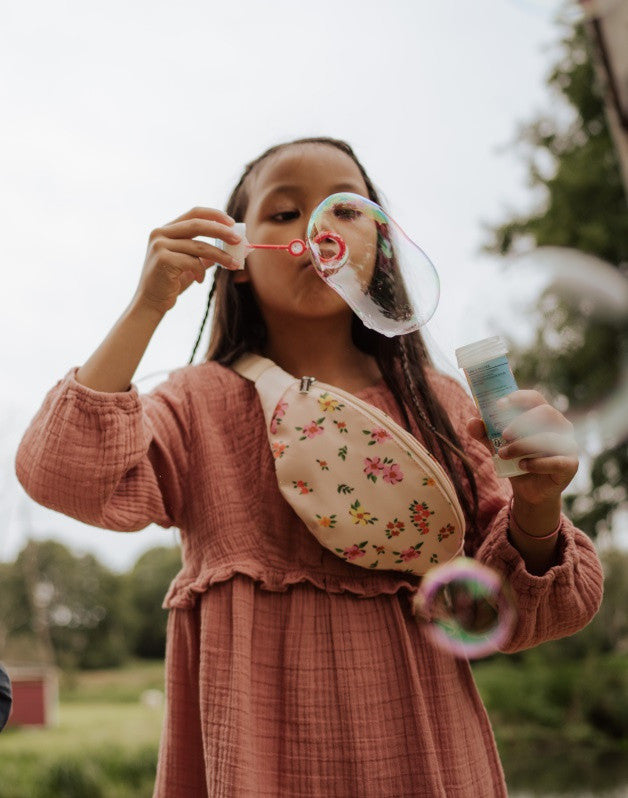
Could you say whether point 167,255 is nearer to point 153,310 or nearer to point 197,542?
point 153,310

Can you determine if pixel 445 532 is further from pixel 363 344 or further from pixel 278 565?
pixel 363 344

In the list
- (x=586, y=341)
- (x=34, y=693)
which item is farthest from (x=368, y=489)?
(x=586, y=341)

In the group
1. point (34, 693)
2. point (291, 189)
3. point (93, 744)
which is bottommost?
point (93, 744)

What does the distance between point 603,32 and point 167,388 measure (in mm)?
3117

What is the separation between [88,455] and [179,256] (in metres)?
0.24

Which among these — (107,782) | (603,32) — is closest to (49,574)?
(107,782)

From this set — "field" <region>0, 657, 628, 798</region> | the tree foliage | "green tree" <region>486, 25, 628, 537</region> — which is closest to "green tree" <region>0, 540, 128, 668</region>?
the tree foliage

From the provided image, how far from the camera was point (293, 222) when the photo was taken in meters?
1.01

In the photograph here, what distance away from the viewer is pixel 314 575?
34.3 inches

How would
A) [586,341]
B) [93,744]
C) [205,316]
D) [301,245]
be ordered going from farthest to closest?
[586,341] → [93,744] → [205,316] → [301,245]

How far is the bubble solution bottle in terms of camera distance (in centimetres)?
79

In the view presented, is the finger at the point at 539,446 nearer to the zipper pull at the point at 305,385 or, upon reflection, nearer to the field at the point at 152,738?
the zipper pull at the point at 305,385

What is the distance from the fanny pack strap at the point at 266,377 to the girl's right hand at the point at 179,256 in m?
0.15

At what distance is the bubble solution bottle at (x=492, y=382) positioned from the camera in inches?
31.3
